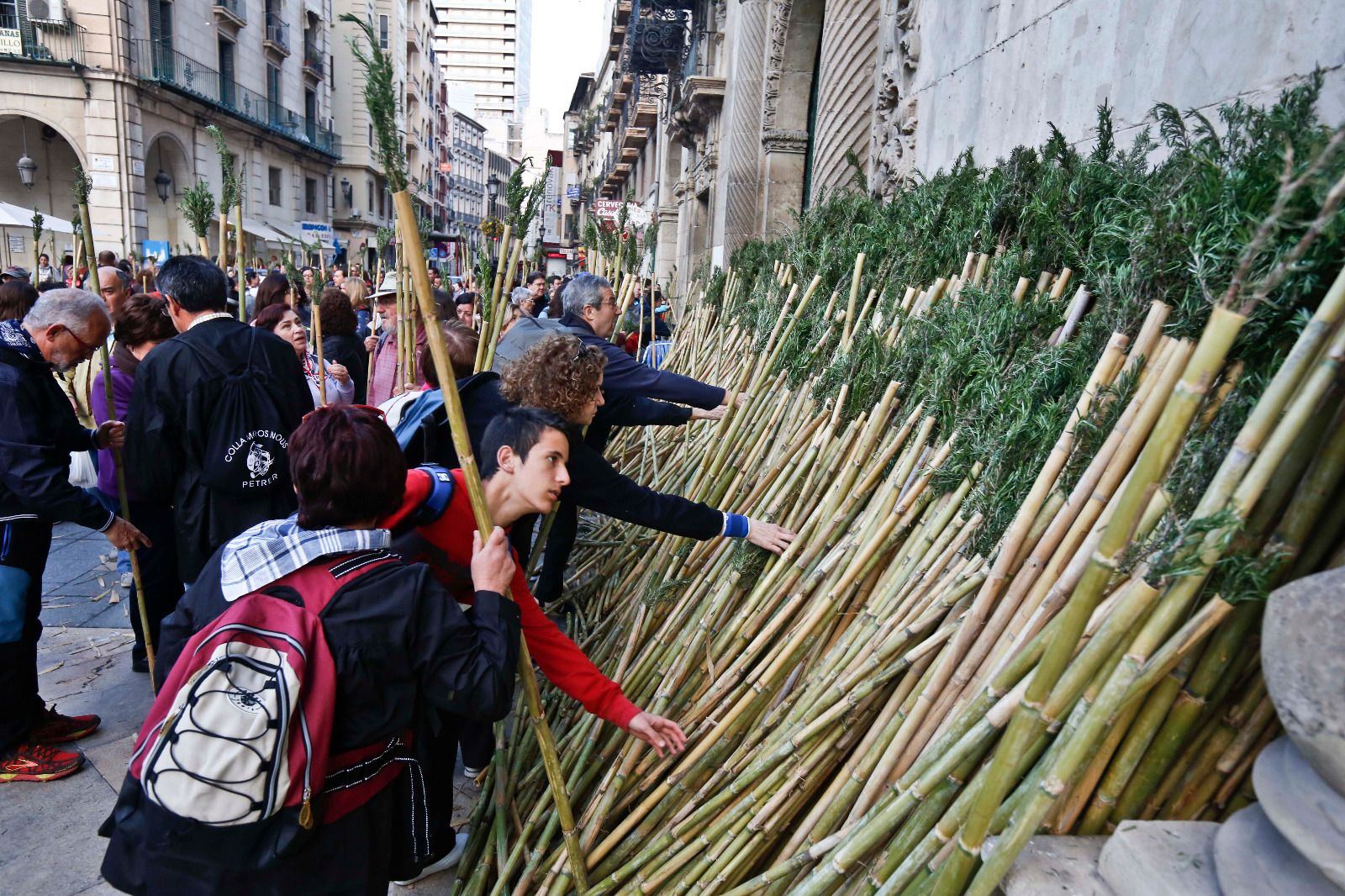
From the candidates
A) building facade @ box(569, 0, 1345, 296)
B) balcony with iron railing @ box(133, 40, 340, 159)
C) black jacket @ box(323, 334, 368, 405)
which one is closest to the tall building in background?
balcony with iron railing @ box(133, 40, 340, 159)

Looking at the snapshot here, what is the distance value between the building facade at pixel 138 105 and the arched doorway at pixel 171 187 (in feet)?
0.13

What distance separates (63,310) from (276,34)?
27.2 m

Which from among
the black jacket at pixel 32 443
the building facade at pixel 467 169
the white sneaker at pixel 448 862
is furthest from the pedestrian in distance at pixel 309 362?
the building facade at pixel 467 169

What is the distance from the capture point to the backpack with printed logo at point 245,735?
127cm

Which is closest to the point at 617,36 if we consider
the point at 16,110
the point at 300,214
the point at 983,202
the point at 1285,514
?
the point at 300,214

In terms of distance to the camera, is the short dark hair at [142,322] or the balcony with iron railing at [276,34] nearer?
the short dark hair at [142,322]

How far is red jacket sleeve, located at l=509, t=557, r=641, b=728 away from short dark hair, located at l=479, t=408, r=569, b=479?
258 mm

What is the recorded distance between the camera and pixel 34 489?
8.13ft

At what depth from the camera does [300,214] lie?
2741cm

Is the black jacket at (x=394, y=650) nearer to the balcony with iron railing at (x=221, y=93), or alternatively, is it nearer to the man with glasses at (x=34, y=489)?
the man with glasses at (x=34, y=489)

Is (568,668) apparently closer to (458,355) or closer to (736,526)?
(736,526)

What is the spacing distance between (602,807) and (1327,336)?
1.69m

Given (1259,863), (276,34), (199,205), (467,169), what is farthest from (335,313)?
(467,169)

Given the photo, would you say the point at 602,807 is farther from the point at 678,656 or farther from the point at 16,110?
the point at 16,110
